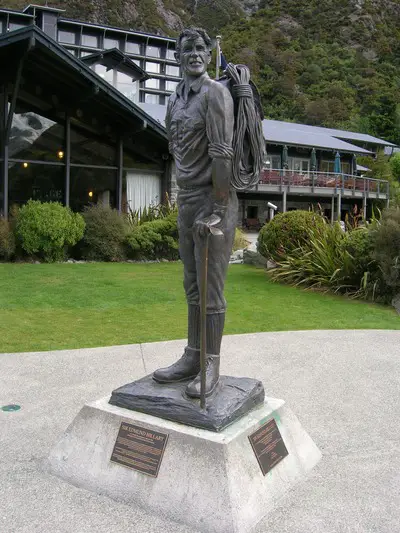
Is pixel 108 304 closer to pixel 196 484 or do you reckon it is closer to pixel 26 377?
pixel 26 377

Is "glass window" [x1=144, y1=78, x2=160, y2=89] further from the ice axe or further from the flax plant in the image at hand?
the ice axe

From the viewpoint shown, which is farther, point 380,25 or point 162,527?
point 380,25

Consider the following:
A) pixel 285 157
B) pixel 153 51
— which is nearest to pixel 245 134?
pixel 285 157

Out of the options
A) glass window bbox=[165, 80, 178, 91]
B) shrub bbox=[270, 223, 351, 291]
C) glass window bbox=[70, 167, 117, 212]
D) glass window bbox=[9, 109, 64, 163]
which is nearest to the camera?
shrub bbox=[270, 223, 351, 291]

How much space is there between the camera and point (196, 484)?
10.3 ft

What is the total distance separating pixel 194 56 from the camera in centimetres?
355

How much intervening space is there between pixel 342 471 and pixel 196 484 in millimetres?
1077

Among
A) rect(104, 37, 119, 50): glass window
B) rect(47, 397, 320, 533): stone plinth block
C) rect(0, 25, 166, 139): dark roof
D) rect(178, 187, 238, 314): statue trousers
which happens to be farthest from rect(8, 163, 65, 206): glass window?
rect(104, 37, 119, 50): glass window

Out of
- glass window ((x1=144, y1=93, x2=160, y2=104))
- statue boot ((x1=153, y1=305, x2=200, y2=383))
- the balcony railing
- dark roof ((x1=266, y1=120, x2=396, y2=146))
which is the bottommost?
statue boot ((x1=153, y1=305, x2=200, y2=383))

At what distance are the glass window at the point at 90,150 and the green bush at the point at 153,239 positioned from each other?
9.55 ft

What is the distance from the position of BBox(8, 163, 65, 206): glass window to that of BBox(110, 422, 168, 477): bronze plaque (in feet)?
44.9

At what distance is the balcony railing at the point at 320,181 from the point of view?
102 ft

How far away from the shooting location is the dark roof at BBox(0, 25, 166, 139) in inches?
540

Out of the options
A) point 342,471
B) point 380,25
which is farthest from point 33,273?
point 380,25
